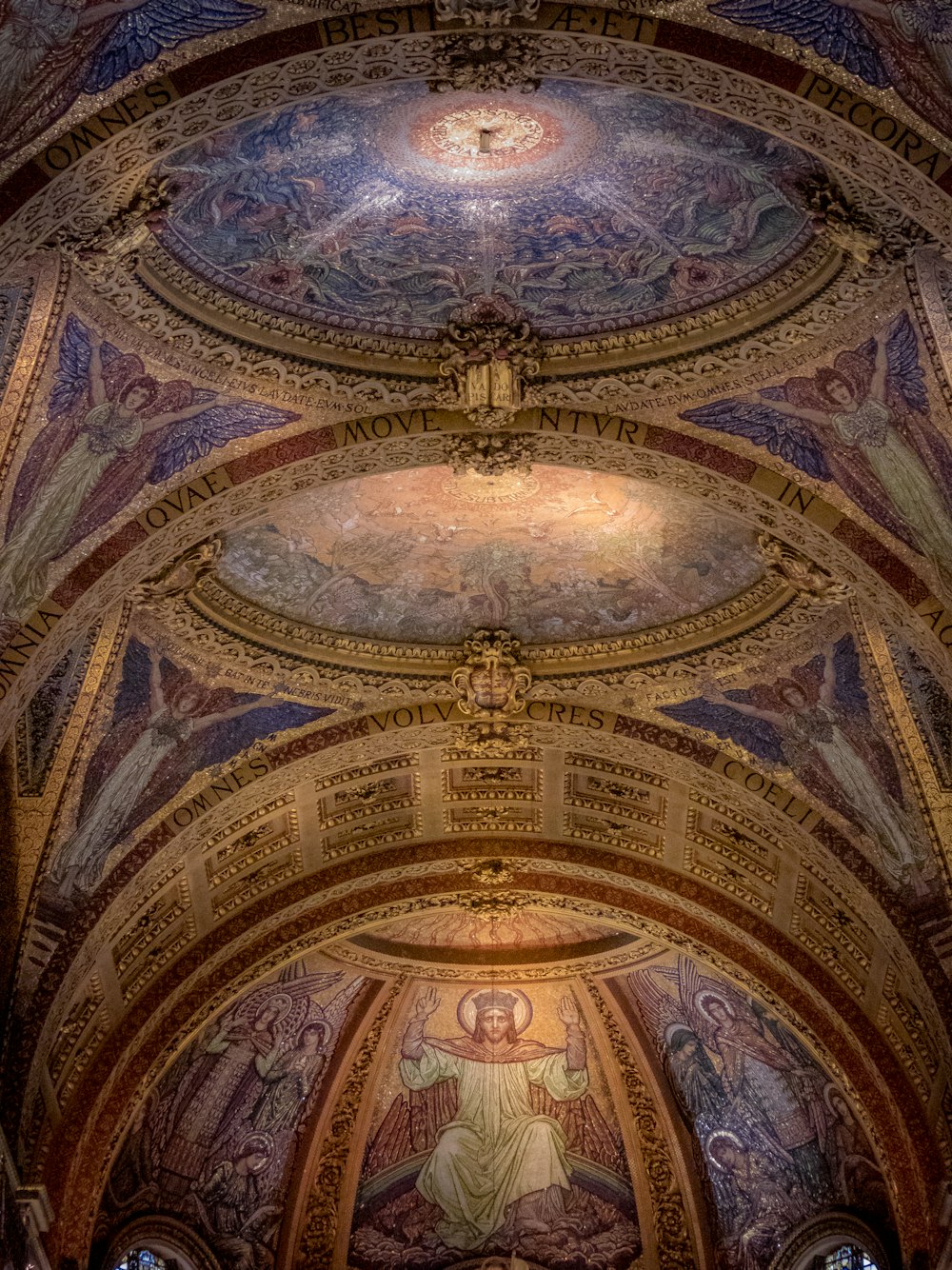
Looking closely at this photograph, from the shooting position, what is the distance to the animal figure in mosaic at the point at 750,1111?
21953 mm

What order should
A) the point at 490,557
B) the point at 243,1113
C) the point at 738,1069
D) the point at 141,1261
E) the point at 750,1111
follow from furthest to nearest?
the point at 243,1113 → the point at 738,1069 → the point at 750,1111 → the point at 141,1261 → the point at 490,557

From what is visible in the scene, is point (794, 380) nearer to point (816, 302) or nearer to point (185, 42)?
point (816, 302)

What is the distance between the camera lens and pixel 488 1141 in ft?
81.1

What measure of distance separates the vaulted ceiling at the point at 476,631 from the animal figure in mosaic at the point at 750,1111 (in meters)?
0.07

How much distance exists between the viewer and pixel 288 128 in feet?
42.8

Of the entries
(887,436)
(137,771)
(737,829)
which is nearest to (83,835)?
(137,771)

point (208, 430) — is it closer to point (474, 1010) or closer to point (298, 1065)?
point (298, 1065)

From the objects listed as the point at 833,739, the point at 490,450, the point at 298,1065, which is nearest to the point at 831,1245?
the point at 298,1065

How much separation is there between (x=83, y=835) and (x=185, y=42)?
8.20 m

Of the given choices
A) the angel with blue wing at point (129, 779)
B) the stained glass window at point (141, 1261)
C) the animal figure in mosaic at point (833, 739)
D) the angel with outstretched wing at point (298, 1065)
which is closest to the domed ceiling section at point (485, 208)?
the animal figure in mosaic at point (833, 739)

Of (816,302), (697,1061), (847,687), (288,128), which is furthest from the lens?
(697,1061)

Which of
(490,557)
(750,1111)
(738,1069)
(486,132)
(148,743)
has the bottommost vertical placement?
(750,1111)

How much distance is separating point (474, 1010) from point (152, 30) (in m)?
15.9

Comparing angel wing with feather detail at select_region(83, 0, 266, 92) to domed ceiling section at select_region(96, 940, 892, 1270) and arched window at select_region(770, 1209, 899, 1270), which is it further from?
arched window at select_region(770, 1209, 899, 1270)
